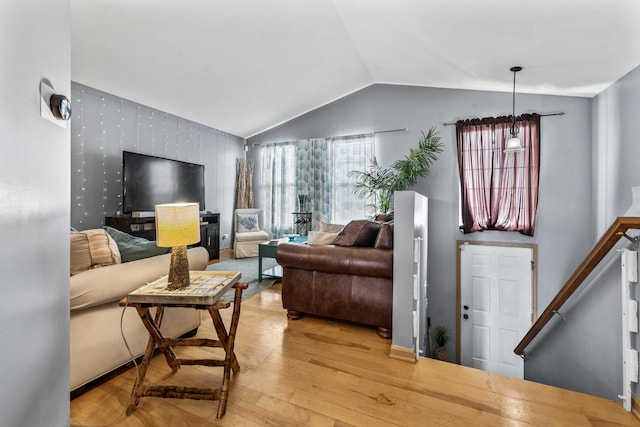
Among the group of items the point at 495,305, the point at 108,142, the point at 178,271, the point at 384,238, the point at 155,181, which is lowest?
the point at 495,305

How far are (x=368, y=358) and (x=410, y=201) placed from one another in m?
1.12

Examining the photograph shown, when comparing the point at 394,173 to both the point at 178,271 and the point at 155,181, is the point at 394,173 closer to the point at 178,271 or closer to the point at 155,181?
the point at 155,181

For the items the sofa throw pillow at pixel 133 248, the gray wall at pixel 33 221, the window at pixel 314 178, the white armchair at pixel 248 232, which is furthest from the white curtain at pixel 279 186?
the gray wall at pixel 33 221

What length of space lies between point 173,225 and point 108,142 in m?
3.77

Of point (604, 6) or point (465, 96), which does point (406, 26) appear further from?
point (465, 96)

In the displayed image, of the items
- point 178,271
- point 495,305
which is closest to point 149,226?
point 178,271

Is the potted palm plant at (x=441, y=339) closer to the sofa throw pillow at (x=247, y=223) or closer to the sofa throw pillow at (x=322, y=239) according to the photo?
the sofa throw pillow at (x=322, y=239)

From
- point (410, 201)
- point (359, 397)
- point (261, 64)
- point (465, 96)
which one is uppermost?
point (261, 64)

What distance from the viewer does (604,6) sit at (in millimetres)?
1780

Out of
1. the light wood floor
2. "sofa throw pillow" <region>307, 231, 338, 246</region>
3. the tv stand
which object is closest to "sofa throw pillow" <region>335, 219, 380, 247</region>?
"sofa throw pillow" <region>307, 231, 338, 246</region>

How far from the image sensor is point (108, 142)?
4.12m

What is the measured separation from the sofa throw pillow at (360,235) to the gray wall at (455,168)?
236 cm

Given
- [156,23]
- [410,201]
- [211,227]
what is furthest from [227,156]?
[410,201]

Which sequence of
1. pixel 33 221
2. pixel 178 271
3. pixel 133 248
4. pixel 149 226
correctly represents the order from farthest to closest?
pixel 149 226, pixel 133 248, pixel 178 271, pixel 33 221
